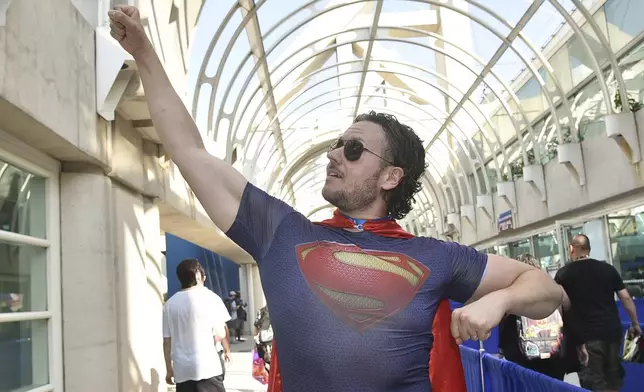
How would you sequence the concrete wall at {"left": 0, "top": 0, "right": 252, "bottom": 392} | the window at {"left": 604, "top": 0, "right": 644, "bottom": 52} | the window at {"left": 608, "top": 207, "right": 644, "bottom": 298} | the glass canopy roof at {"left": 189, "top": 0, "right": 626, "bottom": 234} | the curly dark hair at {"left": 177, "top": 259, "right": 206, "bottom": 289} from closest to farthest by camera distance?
the concrete wall at {"left": 0, "top": 0, "right": 252, "bottom": 392}, the curly dark hair at {"left": 177, "top": 259, "right": 206, "bottom": 289}, the window at {"left": 604, "top": 0, "right": 644, "bottom": 52}, the window at {"left": 608, "top": 207, "right": 644, "bottom": 298}, the glass canopy roof at {"left": 189, "top": 0, "right": 626, "bottom": 234}

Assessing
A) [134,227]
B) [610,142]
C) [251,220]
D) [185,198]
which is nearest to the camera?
[251,220]

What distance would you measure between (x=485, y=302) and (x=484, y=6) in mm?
12287

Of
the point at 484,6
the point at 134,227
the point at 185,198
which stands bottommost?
the point at 134,227

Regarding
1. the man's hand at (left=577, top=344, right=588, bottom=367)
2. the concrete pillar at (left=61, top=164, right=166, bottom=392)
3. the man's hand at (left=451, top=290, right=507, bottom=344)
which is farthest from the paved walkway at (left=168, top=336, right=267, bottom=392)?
the man's hand at (left=451, top=290, right=507, bottom=344)

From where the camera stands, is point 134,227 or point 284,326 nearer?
point 284,326

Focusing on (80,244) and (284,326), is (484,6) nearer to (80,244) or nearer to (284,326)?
(80,244)

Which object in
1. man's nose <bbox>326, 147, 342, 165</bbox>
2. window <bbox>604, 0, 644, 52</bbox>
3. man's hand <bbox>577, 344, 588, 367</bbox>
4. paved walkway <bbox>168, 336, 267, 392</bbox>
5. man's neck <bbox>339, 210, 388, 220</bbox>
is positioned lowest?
paved walkway <bbox>168, 336, 267, 392</bbox>

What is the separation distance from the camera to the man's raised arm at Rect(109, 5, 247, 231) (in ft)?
6.55

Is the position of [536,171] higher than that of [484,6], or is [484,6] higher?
[484,6]

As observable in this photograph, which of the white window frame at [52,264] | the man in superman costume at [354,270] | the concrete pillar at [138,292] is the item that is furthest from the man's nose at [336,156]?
the concrete pillar at [138,292]

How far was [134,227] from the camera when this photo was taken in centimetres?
623

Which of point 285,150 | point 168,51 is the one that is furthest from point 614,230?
point 285,150

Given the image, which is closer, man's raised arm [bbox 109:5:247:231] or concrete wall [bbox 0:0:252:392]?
man's raised arm [bbox 109:5:247:231]

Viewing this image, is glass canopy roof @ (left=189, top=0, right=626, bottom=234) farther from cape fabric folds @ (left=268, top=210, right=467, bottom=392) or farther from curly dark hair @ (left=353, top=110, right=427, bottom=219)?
cape fabric folds @ (left=268, top=210, right=467, bottom=392)
